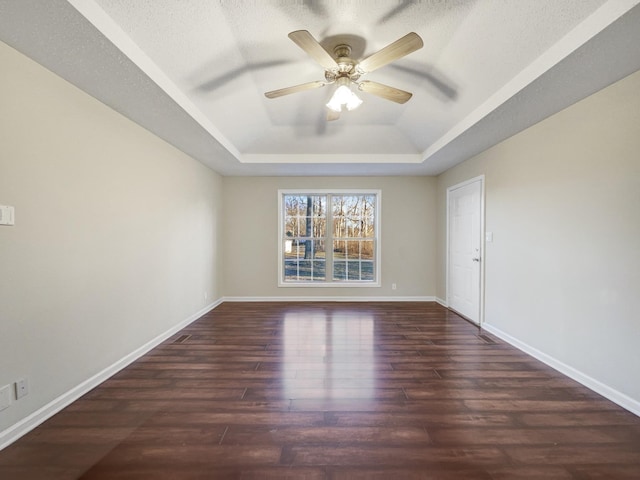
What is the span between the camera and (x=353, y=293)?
17.0ft

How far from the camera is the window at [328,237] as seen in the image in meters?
5.30

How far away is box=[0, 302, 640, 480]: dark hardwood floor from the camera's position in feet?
4.89

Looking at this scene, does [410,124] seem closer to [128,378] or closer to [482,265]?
[482,265]

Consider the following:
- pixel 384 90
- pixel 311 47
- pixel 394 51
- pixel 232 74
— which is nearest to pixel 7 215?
pixel 232 74

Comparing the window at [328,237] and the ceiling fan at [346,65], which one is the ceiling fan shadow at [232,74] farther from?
the window at [328,237]

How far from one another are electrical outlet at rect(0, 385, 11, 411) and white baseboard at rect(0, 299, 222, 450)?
0.47 feet

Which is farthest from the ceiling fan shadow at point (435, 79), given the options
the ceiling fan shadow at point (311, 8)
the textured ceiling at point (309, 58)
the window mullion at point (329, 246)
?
the window mullion at point (329, 246)

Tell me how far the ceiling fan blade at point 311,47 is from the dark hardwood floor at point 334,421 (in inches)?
94.9

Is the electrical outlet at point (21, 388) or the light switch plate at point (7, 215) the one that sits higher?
the light switch plate at point (7, 215)

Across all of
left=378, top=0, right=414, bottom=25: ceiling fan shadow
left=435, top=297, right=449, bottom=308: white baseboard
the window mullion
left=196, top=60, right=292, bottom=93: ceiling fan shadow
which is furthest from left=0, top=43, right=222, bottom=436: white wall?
left=435, top=297, right=449, bottom=308: white baseboard

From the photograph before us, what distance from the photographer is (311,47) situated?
1.80 metres

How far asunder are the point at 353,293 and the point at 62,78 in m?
4.56

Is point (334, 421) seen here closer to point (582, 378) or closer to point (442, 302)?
point (582, 378)

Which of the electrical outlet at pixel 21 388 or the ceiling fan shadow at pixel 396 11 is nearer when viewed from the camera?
the electrical outlet at pixel 21 388
